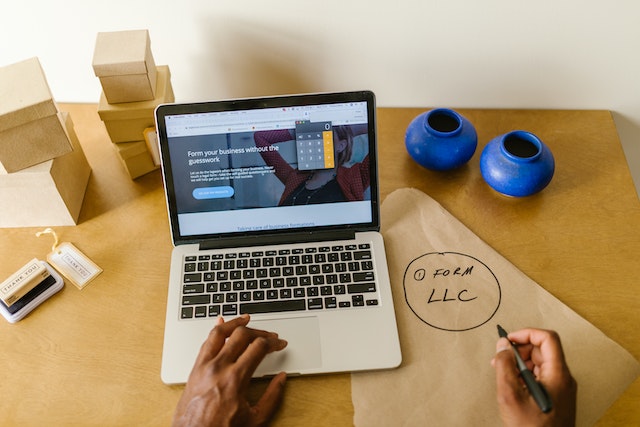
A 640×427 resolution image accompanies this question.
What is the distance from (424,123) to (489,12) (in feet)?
0.78

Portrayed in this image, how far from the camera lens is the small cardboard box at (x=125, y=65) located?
3.19 ft

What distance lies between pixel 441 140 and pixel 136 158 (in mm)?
579

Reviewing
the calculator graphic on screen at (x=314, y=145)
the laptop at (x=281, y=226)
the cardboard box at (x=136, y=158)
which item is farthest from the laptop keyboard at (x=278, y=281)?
the cardboard box at (x=136, y=158)

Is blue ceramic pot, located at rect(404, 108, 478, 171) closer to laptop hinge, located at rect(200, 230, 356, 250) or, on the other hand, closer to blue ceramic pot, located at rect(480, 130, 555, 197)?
blue ceramic pot, located at rect(480, 130, 555, 197)

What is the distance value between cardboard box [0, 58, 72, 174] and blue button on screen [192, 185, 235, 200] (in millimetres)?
243

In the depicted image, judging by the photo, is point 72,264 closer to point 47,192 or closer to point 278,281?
point 47,192

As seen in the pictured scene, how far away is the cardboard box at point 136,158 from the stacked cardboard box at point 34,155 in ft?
0.28

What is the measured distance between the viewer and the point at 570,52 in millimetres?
1092

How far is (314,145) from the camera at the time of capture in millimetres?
931

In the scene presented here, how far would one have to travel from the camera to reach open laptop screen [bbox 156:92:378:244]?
914 millimetres

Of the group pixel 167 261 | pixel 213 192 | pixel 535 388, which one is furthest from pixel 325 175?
pixel 535 388

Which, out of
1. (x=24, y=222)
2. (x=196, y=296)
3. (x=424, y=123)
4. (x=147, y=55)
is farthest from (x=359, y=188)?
(x=24, y=222)

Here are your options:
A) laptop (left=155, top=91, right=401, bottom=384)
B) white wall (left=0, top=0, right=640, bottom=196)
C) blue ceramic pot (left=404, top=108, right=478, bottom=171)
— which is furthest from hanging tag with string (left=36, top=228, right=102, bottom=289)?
blue ceramic pot (left=404, top=108, right=478, bottom=171)

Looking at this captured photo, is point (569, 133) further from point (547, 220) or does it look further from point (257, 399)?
point (257, 399)
